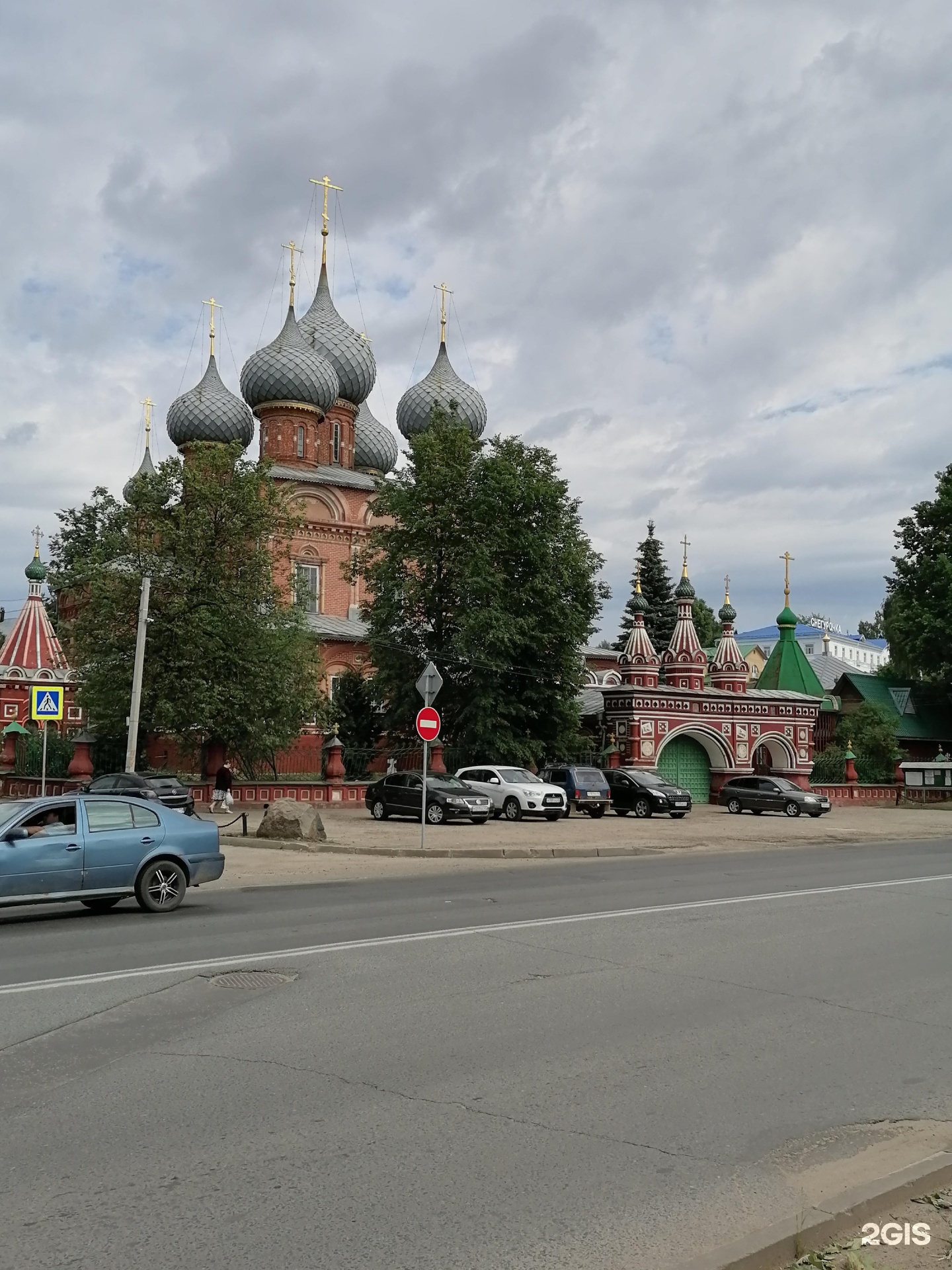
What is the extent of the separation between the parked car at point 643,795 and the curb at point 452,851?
12925 mm

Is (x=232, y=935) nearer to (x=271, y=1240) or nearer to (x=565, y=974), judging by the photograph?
(x=565, y=974)

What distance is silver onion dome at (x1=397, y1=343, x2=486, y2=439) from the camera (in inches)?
2221

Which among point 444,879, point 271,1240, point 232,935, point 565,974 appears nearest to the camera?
point 271,1240

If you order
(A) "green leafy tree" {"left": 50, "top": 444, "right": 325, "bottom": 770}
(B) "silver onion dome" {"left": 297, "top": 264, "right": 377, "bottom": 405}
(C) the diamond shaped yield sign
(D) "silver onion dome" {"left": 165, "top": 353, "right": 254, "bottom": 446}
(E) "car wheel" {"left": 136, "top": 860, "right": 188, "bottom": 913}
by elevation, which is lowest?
(E) "car wheel" {"left": 136, "top": 860, "right": 188, "bottom": 913}

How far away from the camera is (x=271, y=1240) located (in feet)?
14.1

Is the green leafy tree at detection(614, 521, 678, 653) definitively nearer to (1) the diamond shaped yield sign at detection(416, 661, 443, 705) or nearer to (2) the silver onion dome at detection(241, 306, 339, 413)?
(2) the silver onion dome at detection(241, 306, 339, 413)

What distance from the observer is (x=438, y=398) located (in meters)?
56.0

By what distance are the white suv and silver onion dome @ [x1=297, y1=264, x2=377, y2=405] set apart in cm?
2899

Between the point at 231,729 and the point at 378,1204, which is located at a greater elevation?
the point at 231,729

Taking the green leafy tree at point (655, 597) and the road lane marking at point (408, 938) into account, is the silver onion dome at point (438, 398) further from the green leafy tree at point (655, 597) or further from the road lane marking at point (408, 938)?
the road lane marking at point (408, 938)

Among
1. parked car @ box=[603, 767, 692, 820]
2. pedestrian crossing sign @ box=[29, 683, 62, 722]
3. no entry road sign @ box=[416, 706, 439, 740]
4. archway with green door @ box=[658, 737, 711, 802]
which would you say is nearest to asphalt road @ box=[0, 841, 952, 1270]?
no entry road sign @ box=[416, 706, 439, 740]

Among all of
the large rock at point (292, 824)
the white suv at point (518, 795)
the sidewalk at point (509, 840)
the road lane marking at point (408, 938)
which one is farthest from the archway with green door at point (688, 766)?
the road lane marking at point (408, 938)

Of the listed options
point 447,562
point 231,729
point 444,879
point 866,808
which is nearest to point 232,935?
point 444,879

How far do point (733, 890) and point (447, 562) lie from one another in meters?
25.6
